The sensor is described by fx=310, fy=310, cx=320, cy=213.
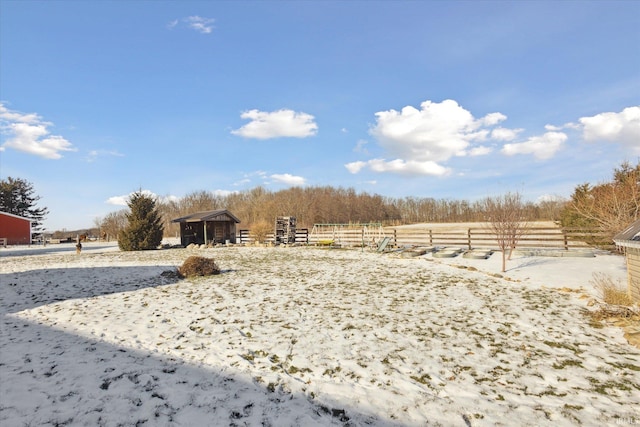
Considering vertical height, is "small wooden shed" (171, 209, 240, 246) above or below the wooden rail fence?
above

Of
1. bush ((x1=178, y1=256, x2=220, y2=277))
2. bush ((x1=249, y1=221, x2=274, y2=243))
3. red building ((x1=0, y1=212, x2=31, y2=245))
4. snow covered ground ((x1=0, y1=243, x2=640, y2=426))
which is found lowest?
A: snow covered ground ((x1=0, y1=243, x2=640, y2=426))

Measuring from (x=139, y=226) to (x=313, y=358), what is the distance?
24794mm

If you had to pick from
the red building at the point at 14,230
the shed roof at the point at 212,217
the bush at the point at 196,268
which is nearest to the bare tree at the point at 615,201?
the bush at the point at 196,268

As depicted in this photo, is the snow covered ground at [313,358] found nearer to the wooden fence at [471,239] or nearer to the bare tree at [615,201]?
the bare tree at [615,201]

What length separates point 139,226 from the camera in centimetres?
2512

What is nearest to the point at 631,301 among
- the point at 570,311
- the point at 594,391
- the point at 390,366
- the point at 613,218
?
the point at 570,311

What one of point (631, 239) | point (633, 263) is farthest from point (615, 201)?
point (631, 239)

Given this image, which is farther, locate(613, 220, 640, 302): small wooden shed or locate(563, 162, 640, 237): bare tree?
locate(563, 162, 640, 237): bare tree

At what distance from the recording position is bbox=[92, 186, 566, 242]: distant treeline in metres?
56.5

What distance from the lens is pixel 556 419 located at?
3537 mm

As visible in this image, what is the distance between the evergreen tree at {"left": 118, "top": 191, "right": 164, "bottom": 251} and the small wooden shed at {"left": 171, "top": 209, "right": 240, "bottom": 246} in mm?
3335

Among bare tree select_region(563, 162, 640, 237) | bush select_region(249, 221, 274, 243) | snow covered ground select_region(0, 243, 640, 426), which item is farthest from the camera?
bush select_region(249, 221, 274, 243)

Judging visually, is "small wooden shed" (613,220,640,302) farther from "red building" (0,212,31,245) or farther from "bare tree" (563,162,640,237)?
"red building" (0,212,31,245)

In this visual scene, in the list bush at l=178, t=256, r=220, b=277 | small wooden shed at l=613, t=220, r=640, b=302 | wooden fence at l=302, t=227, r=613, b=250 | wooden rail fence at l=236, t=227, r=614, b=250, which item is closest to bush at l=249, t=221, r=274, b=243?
wooden rail fence at l=236, t=227, r=614, b=250
